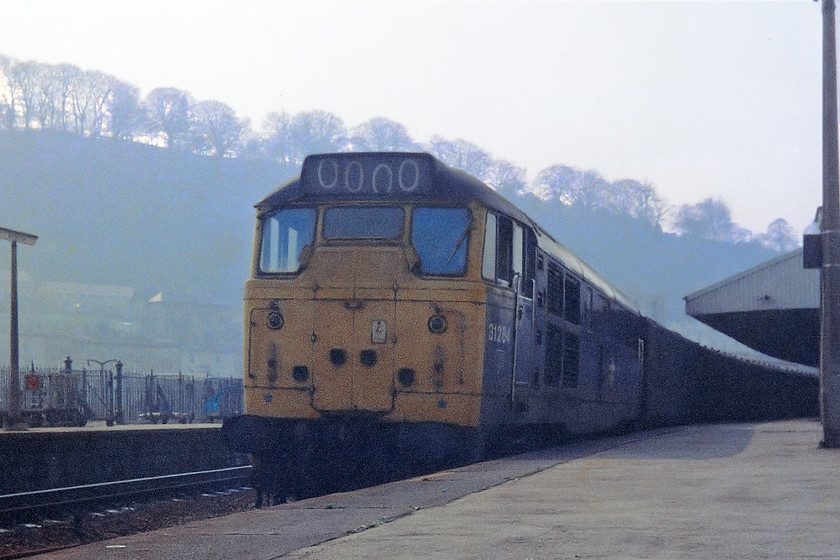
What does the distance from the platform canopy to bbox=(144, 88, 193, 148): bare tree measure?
108615mm

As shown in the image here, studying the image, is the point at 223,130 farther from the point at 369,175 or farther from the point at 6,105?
the point at 369,175

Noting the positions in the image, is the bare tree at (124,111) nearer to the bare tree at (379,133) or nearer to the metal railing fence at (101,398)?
the bare tree at (379,133)

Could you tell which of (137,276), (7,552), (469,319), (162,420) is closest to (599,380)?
(469,319)

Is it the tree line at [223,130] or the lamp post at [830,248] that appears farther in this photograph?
the tree line at [223,130]

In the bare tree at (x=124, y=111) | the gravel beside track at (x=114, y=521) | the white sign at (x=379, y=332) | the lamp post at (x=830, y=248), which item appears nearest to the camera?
the gravel beside track at (x=114, y=521)

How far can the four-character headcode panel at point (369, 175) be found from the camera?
37.5 ft

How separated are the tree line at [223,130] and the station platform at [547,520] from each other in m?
115

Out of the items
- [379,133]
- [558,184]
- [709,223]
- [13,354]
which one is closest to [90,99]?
[379,133]

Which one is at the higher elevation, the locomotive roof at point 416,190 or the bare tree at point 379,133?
the bare tree at point 379,133

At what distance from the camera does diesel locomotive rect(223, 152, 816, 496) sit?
1095cm

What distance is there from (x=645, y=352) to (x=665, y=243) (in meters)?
145

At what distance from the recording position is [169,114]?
464ft

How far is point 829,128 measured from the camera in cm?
1409

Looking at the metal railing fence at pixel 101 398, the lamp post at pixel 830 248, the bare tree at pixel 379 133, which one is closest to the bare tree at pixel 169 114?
the bare tree at pixel 379 133
